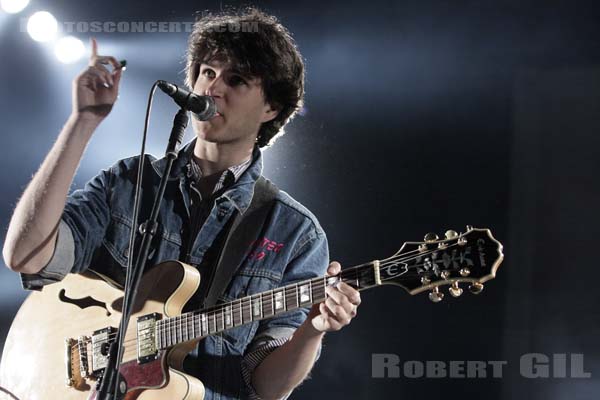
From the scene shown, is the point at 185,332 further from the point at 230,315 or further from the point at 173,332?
the point at 230,315

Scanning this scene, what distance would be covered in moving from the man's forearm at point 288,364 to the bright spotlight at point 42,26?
183cm

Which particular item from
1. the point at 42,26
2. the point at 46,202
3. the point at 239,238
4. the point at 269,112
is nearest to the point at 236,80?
the point at 269,112

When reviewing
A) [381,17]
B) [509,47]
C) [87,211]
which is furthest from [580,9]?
[87,211]

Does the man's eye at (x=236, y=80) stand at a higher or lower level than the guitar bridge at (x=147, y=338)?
higher

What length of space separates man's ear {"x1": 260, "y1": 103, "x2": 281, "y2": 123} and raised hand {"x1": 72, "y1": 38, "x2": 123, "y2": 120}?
682mm

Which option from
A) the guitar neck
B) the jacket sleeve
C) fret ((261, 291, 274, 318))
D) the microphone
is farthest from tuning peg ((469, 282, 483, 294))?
the jacket sleeve

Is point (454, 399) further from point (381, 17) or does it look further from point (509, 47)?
point (381, 17)

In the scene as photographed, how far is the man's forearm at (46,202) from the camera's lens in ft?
7.24

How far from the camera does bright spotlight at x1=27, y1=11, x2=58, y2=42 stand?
324 centimetres

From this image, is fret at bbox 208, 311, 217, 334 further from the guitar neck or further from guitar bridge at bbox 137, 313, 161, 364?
guitar bridge at bbox 137, 313, 161, 364

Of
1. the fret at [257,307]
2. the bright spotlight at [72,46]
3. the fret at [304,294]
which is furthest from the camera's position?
the bright spotlight at [72,46]

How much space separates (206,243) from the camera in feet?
8.16

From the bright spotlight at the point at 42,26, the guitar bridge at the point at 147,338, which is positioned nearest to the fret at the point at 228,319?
the guitar bridge at the point at 147,338

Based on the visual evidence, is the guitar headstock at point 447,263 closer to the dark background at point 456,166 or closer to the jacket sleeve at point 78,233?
the dark background at point 456,166
